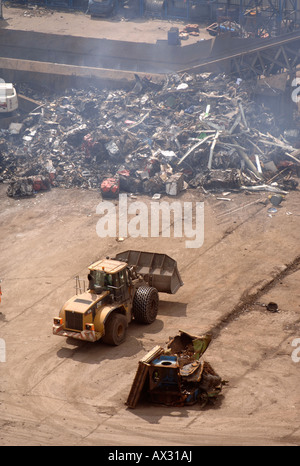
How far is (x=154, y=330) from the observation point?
17453mm

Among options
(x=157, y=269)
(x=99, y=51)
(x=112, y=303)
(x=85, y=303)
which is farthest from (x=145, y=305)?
(x=99, y=51)

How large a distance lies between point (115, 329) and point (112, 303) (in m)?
0.71

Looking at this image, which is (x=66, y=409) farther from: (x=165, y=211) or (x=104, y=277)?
(x=165, y=211)

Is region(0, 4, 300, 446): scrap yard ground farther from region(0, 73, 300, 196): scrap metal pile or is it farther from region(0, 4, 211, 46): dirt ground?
region(0, 4, 211, 46): dirt ground

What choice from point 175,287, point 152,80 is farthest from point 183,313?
point 152,80

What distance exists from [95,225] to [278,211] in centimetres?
668

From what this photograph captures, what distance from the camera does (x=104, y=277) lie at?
16.7 metres

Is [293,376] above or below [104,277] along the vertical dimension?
below

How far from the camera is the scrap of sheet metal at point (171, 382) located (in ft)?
45.3

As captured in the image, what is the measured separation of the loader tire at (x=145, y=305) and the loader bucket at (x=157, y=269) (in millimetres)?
953

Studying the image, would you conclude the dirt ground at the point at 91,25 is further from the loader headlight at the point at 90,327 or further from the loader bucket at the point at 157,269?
the loader headlight at the point at 90,327

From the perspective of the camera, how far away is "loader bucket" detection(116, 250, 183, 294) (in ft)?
61.5

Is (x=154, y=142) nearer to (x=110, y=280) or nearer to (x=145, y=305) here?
(x=145, y=305)

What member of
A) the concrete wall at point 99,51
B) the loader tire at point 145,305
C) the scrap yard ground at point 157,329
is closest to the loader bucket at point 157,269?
the scrap yard ground at point 157,329
